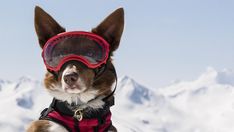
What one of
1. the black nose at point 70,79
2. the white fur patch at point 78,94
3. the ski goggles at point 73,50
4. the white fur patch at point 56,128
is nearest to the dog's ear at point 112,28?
the ski goggles at point 73,50

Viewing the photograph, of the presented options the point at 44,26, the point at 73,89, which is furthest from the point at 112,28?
the point at 73,89

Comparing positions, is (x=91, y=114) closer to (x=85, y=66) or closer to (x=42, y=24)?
(x=85, y=66)

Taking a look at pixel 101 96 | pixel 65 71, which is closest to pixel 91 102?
pixel 101 96

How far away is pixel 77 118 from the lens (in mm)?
9086

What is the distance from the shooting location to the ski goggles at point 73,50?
932 centimetres

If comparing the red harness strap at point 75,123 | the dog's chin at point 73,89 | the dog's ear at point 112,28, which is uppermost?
the dog's ear at point 112,28

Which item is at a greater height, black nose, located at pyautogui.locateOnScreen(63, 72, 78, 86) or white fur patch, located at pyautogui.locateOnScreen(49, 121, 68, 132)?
black nose, located at pyautogui.locateOnScreen(63, 72, 78, 86)

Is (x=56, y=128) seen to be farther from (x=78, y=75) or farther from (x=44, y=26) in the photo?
(x=44, y=26)

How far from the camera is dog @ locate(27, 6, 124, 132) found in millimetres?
9094

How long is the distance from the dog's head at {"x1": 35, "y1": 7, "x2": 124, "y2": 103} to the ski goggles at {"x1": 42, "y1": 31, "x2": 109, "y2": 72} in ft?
0.19

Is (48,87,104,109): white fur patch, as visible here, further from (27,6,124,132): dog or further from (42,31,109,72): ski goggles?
(42,31,109,72): ski goggles

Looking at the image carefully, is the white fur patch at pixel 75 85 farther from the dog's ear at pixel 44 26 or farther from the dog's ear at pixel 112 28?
the dog's ear at pixel 112 28

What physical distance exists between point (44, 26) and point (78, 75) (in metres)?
1.11

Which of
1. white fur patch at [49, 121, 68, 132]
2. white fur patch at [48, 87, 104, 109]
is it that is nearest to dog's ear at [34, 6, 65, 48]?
white fur patch at [48, 87, 104, 109]
